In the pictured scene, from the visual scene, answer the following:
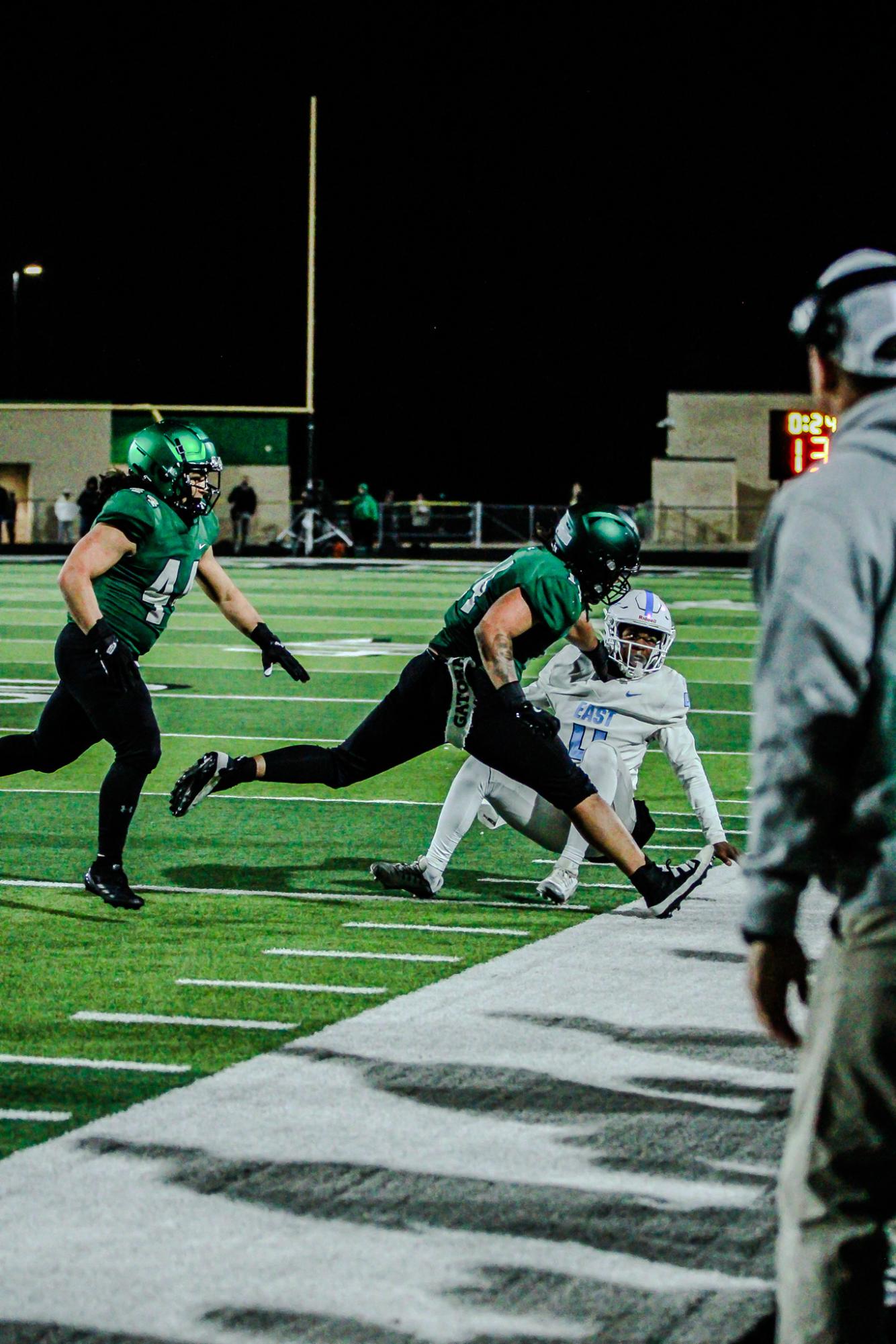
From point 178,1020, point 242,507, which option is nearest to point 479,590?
point 178,1020

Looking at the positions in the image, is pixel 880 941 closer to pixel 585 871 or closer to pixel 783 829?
pixel 783 829

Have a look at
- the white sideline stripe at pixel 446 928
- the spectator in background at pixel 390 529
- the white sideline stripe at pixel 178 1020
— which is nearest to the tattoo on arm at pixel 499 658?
the white sideline stripe at pixel 446 928

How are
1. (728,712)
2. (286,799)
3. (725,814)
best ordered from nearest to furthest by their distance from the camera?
(725,814) → (286,799) → (728,712)

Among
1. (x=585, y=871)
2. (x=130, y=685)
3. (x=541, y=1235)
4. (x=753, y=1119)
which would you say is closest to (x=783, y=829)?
(x=541, y=1235)

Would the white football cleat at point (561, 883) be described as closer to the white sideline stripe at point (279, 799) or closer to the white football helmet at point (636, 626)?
the white football helmet at point (636, 626)

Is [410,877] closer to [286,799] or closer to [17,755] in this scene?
[17,755]

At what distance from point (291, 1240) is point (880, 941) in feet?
5.66

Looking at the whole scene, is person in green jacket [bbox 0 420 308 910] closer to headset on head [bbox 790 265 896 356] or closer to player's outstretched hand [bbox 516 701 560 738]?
player's outstretched hand [bbox 516 701 560 738]

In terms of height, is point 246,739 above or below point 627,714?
below

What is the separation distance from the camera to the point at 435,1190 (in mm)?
4309

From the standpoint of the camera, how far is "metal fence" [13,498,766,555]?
47.6m

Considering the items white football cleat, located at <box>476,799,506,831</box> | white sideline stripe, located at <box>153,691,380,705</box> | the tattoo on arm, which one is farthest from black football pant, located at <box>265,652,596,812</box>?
white sideline stripe, located at <box>153,691,380,705</box>

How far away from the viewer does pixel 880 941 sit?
104 inches

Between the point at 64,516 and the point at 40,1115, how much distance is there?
142 ft
